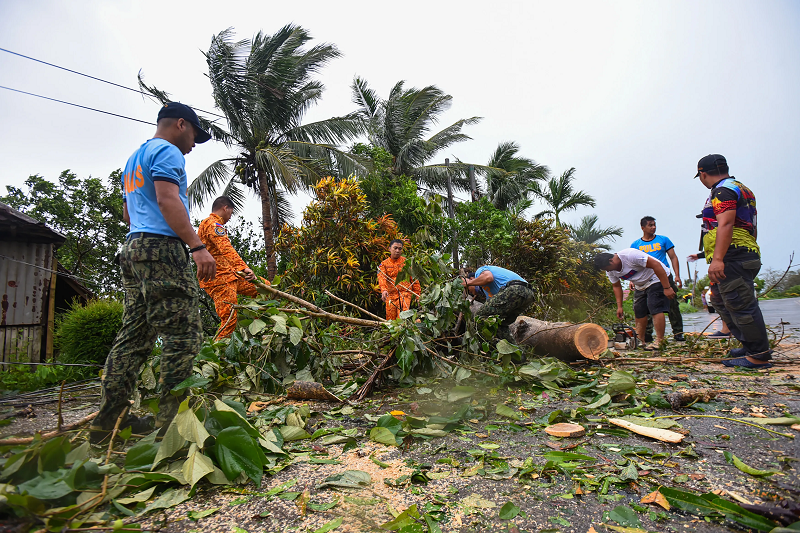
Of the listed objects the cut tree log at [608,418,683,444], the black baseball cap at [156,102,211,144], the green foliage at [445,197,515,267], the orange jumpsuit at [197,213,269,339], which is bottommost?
→ the cut tree log at [608,418,683,444]

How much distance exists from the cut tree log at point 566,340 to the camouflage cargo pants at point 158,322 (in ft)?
10.8

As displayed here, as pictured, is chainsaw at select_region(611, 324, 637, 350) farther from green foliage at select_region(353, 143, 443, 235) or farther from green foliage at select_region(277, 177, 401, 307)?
green foliage at select_region(353, 143, 443, 235)

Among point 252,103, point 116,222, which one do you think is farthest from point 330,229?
point 116,222

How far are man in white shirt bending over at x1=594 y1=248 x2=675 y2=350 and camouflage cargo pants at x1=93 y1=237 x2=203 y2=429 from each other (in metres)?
4.68

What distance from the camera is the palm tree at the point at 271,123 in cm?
1233

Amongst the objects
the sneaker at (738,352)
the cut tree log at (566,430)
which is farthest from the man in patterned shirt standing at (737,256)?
the cut tree log at (566,430)

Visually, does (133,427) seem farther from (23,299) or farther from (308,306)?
(23,299)

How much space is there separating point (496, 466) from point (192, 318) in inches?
68.7

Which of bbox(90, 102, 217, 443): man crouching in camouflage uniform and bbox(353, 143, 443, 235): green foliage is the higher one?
bbox(353, 143, 443, 235): green foliage

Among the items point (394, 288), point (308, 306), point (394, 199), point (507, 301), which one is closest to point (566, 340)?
point (507, 301)

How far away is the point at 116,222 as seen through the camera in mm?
12945

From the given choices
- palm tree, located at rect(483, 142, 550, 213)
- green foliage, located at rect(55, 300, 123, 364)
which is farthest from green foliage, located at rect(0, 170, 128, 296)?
palm tree, located at rect(483, 142, 550, 213)

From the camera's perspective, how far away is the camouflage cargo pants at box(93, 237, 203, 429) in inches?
85.7

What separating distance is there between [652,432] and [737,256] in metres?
2.25
